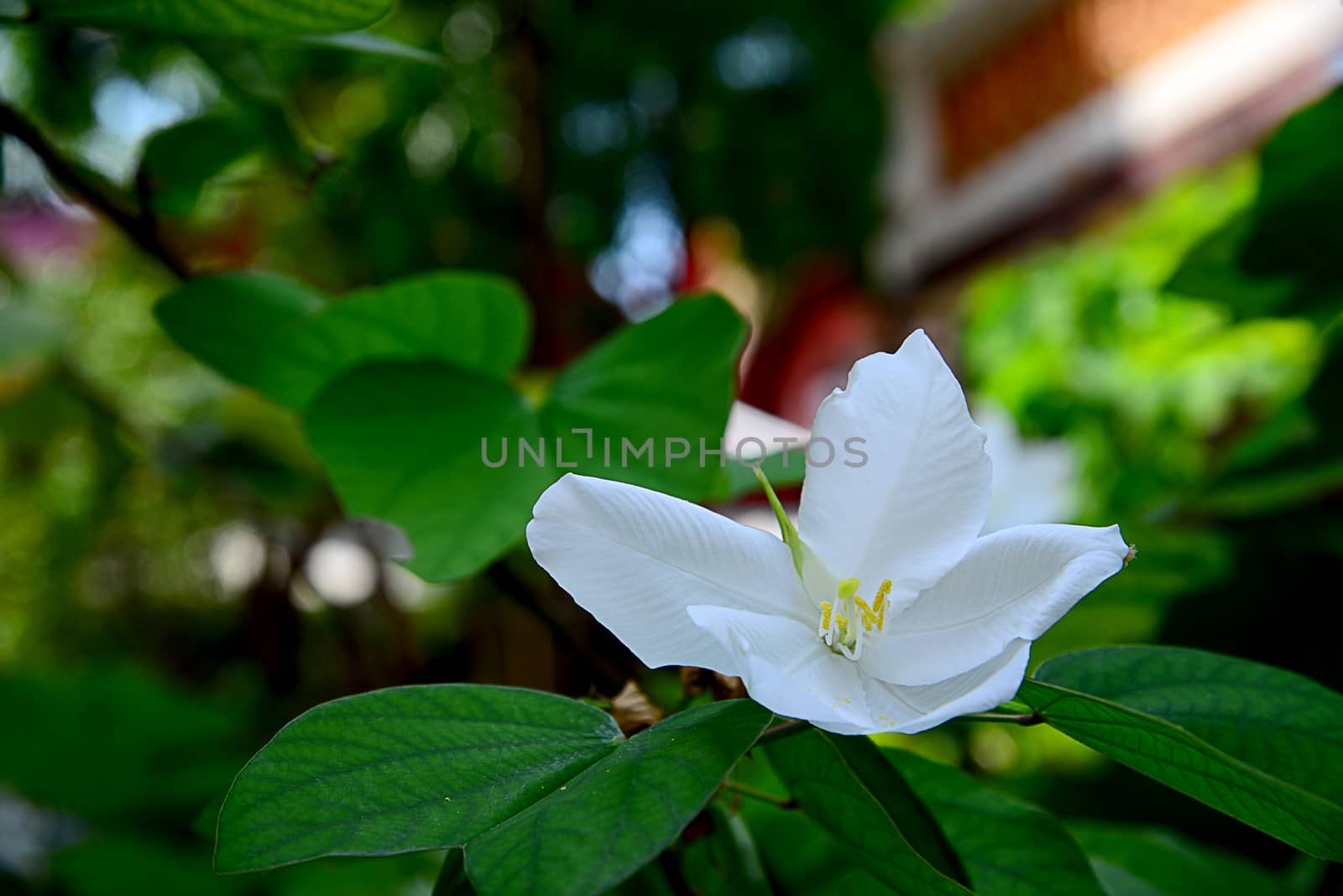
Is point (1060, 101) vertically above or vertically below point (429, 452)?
below

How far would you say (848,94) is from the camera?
1.96 metres

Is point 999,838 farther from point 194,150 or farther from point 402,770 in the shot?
point 194,150

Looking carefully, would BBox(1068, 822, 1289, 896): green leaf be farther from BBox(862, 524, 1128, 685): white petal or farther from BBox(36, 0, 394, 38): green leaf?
BBox(36, 0, 394, 38): green leaf

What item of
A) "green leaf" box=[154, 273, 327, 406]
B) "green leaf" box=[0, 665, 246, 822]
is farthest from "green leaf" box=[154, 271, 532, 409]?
"green leaf" box=[0, 665, 246, 822]

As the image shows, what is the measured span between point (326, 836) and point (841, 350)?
282cm

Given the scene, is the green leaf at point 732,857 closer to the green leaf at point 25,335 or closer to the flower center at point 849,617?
the flower center at point 849,617

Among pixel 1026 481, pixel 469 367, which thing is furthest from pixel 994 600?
pixel 1026 481

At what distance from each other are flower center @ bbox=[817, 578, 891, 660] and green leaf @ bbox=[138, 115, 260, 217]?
30 cm

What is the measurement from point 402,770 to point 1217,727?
0.21m

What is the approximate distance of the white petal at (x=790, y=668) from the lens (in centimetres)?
22

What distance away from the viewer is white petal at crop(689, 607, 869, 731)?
22 centimetres

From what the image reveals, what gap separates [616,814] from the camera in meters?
0.21

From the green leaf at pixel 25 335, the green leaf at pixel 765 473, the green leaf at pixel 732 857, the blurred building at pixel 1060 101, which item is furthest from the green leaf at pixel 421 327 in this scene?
the blurred building at pixel 1060 101

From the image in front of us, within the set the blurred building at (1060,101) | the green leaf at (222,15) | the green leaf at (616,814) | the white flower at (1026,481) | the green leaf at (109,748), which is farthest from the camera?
the blurred building at (1060,101)
